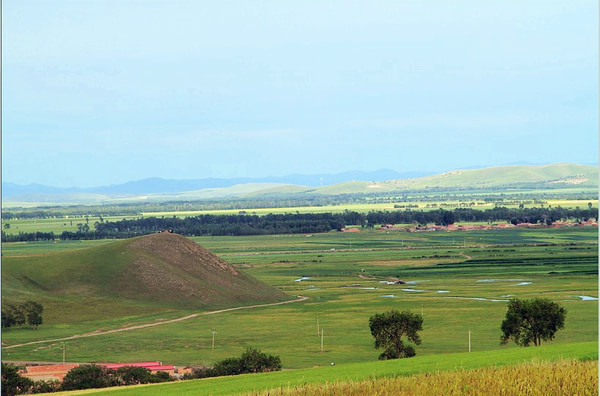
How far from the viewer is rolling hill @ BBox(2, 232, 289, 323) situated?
112 meters

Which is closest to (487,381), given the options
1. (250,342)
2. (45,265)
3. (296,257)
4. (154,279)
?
(250,342)

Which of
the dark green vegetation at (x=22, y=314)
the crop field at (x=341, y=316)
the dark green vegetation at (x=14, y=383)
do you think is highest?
the dark green vegetation at (x=14, y=383)

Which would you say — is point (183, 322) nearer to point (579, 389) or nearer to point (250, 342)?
point (250, 342)

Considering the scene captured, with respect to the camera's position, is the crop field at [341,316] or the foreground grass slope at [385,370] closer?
the foreground grass slope at [385,370]

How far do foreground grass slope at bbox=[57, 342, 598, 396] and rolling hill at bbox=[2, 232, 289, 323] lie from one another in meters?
67.2

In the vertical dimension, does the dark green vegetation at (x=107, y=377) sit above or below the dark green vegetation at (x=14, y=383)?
below

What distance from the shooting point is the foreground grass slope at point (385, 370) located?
3550 cm

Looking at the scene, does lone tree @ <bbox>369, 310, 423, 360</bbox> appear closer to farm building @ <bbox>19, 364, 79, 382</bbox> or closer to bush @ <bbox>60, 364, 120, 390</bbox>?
bush @ <bbox>60, 364, 120, 390</bbox>

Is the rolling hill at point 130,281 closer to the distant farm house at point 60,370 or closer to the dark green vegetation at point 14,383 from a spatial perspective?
the distant farm house at point 60,370

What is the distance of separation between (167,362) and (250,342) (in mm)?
12326

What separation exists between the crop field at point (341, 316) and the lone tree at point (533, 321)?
2.13 metres

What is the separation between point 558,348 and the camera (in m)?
40.3

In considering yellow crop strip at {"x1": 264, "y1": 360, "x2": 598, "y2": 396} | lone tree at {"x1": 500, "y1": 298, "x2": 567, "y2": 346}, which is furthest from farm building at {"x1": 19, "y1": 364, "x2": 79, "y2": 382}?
yellow crop strip at {"x1": 264, "y1": 360, "x2": 598, "y2": 396}

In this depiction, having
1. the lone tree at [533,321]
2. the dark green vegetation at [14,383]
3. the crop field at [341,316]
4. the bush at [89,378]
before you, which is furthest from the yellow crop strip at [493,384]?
the lone tree at [533,321]
